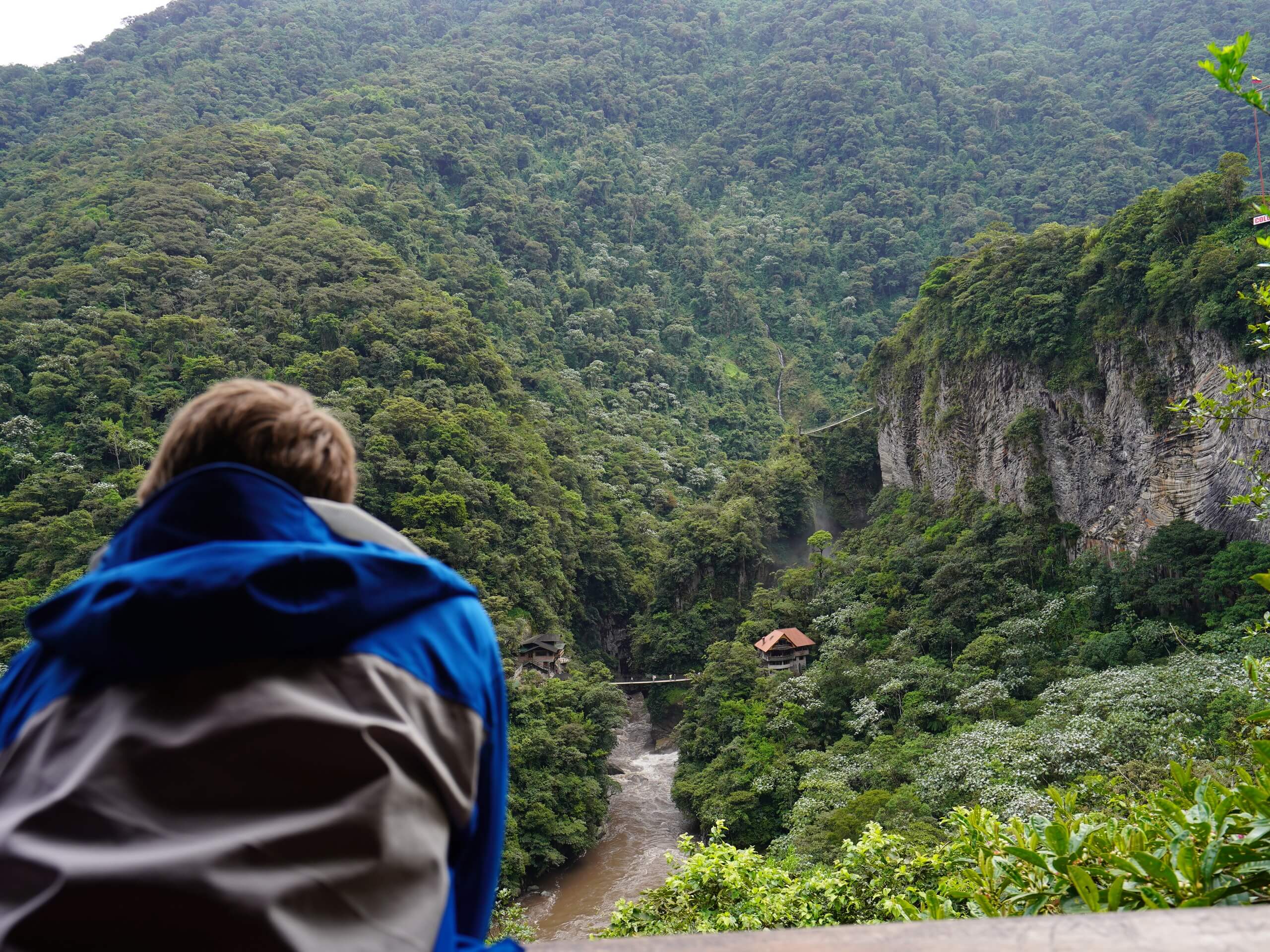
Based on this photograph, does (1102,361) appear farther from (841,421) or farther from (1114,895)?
(1114,895)

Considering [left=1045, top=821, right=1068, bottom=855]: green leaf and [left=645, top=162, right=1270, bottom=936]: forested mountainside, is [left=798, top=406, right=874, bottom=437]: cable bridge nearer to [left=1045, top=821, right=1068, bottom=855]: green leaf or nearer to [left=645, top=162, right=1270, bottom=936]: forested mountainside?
[left=645, top=162, right=1270, bottom=936]: forested mountainside

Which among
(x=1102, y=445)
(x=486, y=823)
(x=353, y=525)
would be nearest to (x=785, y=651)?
(x=1102, y=445)

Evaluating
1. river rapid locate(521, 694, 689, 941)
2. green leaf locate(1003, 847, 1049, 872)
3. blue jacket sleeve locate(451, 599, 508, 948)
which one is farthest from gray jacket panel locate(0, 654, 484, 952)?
river rapid locate(521, 694, 689, 941)

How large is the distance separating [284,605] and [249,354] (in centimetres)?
2357

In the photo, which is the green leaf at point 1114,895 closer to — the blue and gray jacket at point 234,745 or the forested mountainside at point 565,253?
the blue and gray jacket at point 234,745

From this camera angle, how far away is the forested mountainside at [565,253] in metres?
18.7

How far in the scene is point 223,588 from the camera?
665mm

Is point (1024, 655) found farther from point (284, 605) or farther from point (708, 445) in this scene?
point (708, 445)

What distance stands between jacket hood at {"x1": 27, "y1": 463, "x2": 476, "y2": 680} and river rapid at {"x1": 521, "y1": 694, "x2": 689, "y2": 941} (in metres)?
9.73

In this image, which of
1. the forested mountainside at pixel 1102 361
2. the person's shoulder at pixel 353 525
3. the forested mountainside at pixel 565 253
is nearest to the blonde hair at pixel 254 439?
the person's shoulder at pixel 353 525

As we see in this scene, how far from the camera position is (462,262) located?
115 feet

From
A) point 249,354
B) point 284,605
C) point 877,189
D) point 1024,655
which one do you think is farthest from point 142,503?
point 877,189

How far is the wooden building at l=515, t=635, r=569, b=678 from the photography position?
18.0 metres

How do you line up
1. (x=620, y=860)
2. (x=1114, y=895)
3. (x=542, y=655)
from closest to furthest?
(x=1114, y=895), (x=620, y=860), (x=542, y=655)
